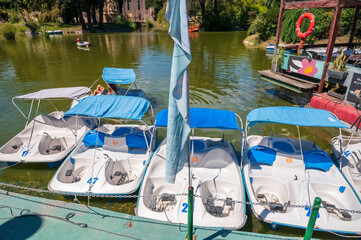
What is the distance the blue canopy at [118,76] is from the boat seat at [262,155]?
804 cm

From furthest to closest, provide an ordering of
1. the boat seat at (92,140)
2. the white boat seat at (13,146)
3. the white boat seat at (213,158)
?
the white boat seat at (13,146) → the boat seat at (92,140) → the white boat seat at (213,158)

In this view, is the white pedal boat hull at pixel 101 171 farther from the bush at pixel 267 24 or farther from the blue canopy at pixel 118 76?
the bush at pixel 267 24

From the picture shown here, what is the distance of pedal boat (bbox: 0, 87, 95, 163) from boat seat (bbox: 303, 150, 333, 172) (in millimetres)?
9017

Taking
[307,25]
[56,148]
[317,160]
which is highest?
[307,25]

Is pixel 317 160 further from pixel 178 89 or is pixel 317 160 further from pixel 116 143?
pixel 116 143

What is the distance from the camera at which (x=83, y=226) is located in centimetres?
551

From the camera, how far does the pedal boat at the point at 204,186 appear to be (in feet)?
20.7

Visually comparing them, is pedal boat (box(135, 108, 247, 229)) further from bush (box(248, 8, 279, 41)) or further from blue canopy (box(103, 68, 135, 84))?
bush (box(248, 8, 279, 41))

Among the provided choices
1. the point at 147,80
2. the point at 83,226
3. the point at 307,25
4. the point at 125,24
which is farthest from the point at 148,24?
the point at 83,226

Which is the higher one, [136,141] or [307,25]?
[307,25]

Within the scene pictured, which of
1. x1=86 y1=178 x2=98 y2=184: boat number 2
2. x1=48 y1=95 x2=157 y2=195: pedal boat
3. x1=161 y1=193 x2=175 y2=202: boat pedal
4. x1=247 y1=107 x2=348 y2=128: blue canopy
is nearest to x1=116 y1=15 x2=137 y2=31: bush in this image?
x1=48 y1=95 x2=157 y2=195: pedal boat

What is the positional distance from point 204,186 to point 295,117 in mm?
4053

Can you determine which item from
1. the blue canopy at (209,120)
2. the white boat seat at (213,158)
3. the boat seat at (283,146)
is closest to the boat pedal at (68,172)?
the blue canopy at (209,120)

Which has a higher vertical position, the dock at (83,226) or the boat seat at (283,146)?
the boat seat at (283,146)
